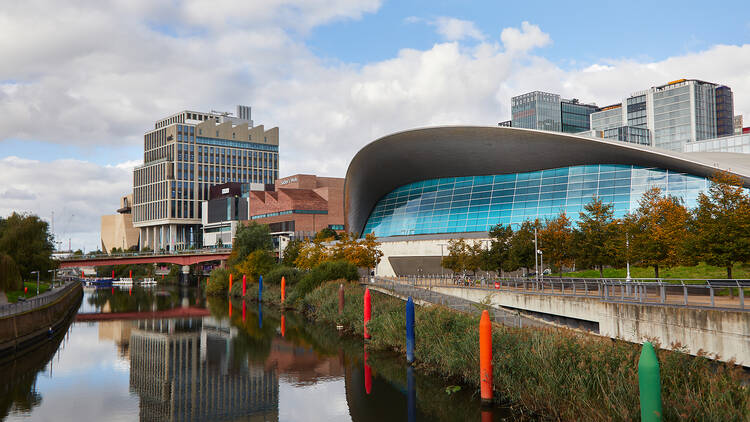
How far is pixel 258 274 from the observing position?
6444 cm

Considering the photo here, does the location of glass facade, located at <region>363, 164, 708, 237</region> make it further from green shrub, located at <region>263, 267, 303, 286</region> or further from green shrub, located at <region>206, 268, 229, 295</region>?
green shrub, located at <region>206, 268, 229, 295</region>

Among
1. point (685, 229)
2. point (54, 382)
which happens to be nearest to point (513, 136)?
point (685, 229)

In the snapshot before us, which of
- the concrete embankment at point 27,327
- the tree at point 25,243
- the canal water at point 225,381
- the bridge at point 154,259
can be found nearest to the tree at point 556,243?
the canal water at point 225,381

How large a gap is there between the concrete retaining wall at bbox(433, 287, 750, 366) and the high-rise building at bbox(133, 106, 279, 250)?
141m

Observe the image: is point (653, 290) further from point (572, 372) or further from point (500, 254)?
point (500, 254)

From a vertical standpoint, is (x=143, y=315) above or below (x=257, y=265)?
below

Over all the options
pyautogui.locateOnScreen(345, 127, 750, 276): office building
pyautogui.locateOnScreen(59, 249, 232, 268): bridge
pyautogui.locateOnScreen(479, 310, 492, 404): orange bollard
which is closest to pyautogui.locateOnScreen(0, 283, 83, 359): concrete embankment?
pyautogui.locateOnScreen(479, 310, 492, 404): orange bollard

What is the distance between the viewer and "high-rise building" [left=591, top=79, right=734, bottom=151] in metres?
158

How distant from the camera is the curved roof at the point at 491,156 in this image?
50.2 meters

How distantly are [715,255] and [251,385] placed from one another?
61.4ft

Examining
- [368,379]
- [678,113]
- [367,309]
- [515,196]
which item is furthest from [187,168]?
[368,379]

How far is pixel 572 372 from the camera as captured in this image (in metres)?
13.9

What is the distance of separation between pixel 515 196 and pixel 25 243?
43.2 meters

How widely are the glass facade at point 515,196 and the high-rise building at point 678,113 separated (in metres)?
106
